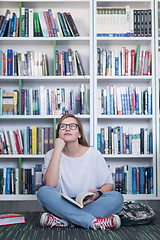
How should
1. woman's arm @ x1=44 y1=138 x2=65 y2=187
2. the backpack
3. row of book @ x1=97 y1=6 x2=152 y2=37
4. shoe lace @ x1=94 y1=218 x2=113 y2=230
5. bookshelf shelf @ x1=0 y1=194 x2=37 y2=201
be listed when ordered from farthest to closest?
row of book @ x1=97 y1=6 x2=152 y2=37 → bookshelf shelf @ x1=0 y1=194 x2=37 y2=201 → woman's arm @ x1=44 y1=138 x2=65 y2=187 → the backpack → shoe lace @ x1=94 y1=218 x2=113 y2=230

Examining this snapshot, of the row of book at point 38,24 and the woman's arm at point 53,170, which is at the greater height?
the row of book at point 38,24

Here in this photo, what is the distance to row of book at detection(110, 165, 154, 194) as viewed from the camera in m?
3.18

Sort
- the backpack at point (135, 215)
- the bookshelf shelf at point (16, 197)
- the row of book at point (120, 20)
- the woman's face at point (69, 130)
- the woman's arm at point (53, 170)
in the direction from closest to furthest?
the backpack at point (135, 215) < the woman's arm at point (53, 170) < the woman's face at point (69, 130) < the bookshelf shelf at point (16, 197) < the row of book at point (120, 20)

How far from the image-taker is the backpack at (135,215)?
2.10 m

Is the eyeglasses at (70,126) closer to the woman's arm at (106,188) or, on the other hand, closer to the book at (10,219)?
the woman's arm at (106,188)

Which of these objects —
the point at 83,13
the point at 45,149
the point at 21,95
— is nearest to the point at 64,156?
the point at 45,149

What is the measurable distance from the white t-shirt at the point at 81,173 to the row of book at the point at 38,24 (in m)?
1.39

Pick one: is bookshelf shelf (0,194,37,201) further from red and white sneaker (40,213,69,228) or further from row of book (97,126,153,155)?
red and white sneaker (40,213,69,228)

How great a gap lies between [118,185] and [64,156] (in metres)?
0.99

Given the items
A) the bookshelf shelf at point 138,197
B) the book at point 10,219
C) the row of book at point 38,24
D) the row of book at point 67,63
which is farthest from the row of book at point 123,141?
the book at point 10,219

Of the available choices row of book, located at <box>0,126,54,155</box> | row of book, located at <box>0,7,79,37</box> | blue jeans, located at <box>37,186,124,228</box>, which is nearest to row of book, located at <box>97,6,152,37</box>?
row of book, located at <box>0,7,79,37</box>

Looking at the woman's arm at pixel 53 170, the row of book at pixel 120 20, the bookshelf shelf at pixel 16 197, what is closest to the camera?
the woman's arm at pixel 53 170

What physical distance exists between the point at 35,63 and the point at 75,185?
143cm

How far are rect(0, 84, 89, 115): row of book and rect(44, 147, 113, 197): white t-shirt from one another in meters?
0.86
